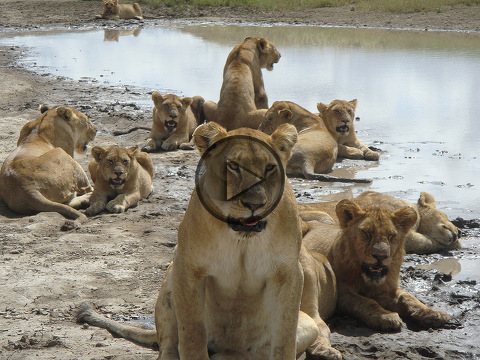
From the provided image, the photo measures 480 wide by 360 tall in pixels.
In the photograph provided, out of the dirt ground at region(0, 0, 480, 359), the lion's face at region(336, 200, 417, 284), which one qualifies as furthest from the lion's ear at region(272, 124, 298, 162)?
the lion's face at region(336, 200, 417, 284)

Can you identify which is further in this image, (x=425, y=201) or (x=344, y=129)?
(x=344, y=129)

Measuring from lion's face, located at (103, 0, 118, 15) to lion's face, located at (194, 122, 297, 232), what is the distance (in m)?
29.4

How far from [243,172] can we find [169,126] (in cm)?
753

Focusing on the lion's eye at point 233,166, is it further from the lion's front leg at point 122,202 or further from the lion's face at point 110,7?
the lion's face at point 110,7

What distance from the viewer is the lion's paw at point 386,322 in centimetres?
484

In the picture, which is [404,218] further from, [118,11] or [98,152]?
[118,11]

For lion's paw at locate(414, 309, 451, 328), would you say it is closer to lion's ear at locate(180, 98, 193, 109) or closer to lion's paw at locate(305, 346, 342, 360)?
lion's paw at locate(305, 346, 342, 360)

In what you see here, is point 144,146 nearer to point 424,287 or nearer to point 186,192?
point 186,192

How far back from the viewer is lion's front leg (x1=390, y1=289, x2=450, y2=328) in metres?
4.93

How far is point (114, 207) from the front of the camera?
7.50 metres

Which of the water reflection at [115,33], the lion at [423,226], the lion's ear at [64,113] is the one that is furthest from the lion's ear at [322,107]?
the water reflection at [115,33]

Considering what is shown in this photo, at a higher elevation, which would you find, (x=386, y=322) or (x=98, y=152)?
(x=98, y=152)

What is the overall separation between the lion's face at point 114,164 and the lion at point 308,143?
2.23m

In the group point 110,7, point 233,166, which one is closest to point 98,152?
point 233,166
